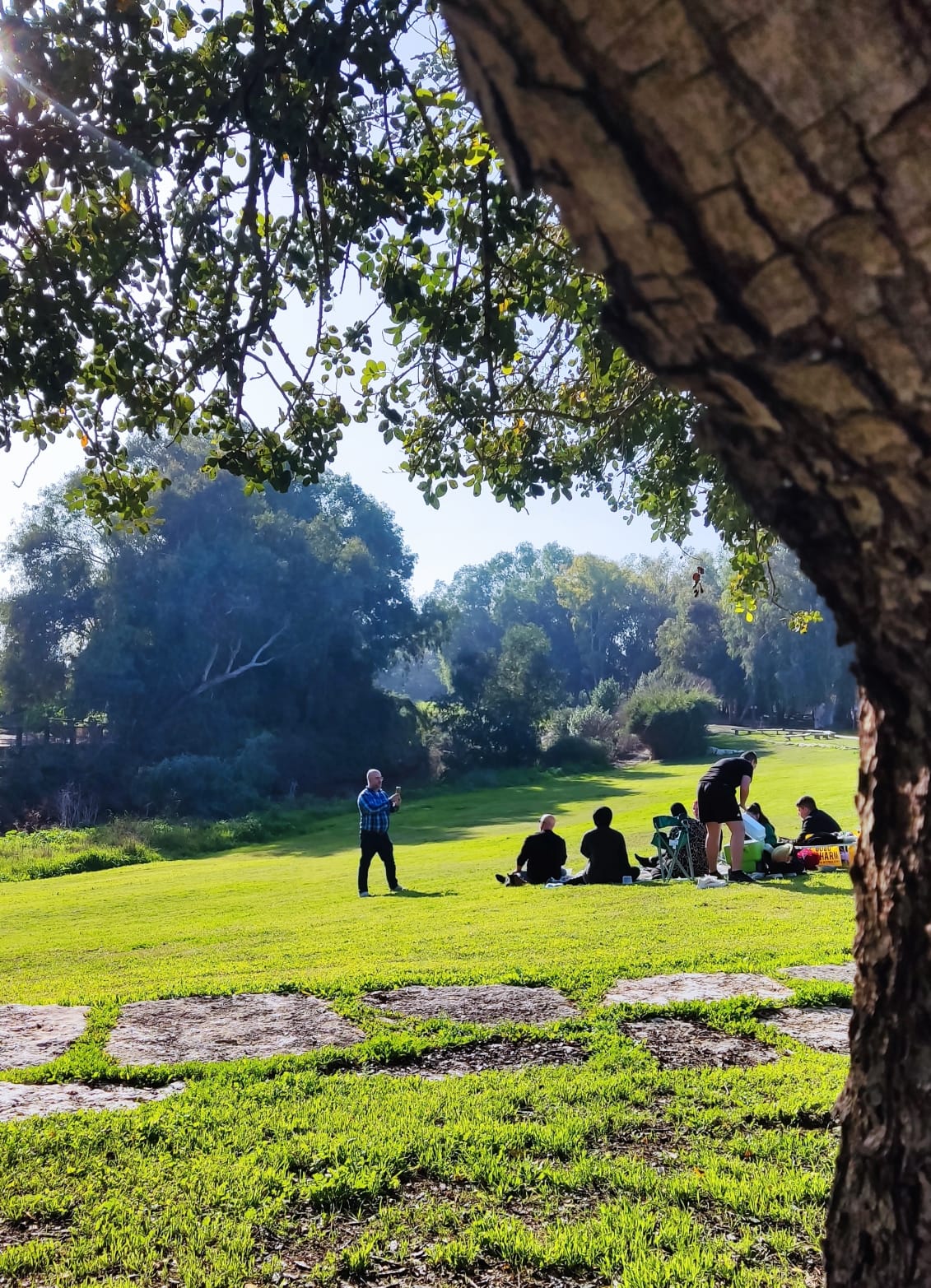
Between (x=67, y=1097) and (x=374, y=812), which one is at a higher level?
(x=374, y=812)

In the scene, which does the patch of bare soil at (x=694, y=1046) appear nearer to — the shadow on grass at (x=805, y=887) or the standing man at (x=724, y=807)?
the shadow on grass at (x=805, y=887)

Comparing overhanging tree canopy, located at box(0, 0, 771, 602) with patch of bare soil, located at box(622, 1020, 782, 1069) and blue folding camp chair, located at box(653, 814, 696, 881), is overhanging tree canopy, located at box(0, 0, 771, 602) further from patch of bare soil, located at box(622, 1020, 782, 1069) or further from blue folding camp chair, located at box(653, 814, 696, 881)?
blue folding camp chair, located at box(653, 814, 696, 881)

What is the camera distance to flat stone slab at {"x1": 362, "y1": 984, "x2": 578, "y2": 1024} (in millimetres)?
5410

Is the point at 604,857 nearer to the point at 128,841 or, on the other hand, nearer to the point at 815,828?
the point at 815,828

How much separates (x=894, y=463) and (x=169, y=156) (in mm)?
6035

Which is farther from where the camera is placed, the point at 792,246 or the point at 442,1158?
the point at 442,1158

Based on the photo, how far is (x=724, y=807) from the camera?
11.6 m

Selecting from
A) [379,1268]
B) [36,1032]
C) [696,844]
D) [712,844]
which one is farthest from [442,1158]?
[696,844]

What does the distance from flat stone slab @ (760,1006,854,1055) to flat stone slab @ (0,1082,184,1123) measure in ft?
9.91

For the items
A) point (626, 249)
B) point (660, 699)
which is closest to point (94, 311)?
point (626, 249)

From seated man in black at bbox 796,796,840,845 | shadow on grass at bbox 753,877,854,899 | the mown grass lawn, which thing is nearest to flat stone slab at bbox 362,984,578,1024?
the mown grass lawn

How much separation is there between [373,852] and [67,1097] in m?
9.12

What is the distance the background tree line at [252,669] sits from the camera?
37.9 m

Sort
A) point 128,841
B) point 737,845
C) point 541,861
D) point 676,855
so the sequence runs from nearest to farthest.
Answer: point 737,845, point 676,855, point 541,861, point 128,841
